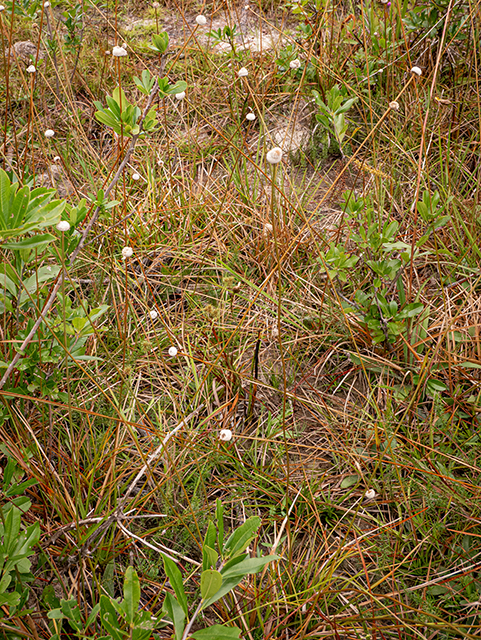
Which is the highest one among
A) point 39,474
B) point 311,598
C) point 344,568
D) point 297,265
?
point 297,265

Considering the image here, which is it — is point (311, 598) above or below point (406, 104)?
below

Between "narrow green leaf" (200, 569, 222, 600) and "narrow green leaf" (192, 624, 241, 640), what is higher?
"narrow green leaf" (200, 569, 222, 600)

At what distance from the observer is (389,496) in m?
1.53

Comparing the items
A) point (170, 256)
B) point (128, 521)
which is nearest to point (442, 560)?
point (128, 521)

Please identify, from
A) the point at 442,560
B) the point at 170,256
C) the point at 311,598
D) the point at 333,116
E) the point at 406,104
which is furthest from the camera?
the point at 406,104

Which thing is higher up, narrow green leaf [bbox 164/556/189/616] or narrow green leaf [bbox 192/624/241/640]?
narrow green leaf [bbox 164/556/189/616]

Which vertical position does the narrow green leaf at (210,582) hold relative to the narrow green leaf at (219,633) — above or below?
above

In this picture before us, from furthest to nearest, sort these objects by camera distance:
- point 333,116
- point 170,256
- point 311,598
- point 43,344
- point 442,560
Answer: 1. point 170,256
2. point 333,116
3. point 43,344
4. point 442,560
5. point 311,598

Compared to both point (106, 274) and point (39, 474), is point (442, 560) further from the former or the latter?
point (106, 274)

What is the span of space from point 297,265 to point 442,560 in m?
1.38

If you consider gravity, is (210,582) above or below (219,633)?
above

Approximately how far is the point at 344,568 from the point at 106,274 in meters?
1.66

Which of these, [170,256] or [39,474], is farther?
[170,256]

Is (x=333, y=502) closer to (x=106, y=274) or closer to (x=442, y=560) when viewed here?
(x=442, y=560)
